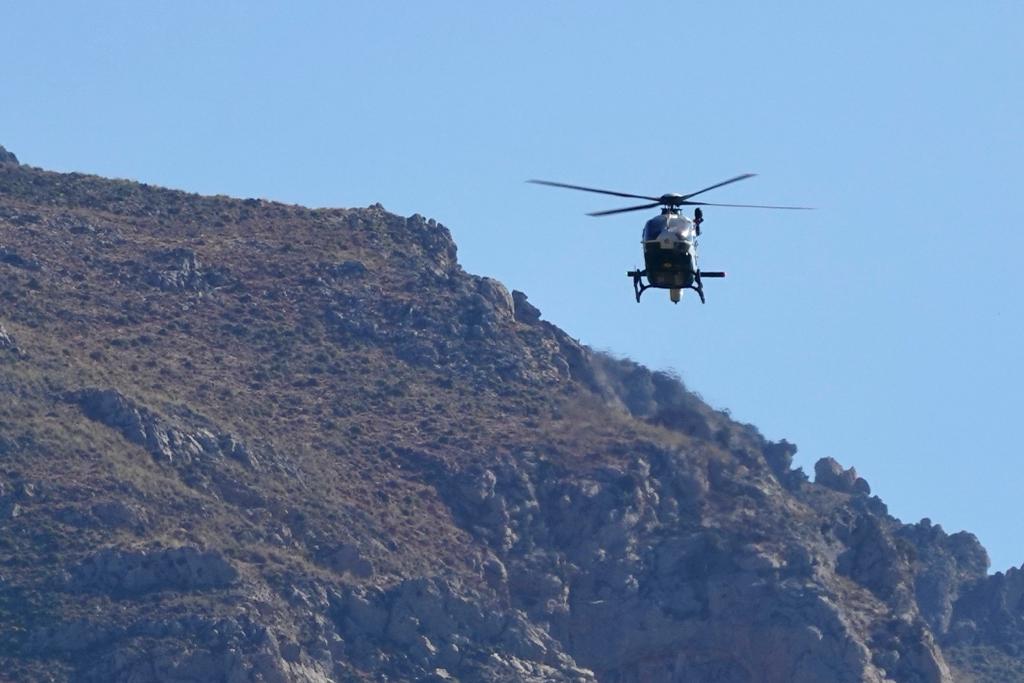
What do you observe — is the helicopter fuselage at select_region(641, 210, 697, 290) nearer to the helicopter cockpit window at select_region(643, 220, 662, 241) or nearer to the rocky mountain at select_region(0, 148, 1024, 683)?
the helicopter cockpit window at select_region(643, 220, 662, 241)

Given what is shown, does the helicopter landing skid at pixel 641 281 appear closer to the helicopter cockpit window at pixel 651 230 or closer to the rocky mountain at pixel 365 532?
the helicopter cockpit window at pixel 651 230

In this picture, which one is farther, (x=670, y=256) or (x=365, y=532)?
(x=365, y=532)

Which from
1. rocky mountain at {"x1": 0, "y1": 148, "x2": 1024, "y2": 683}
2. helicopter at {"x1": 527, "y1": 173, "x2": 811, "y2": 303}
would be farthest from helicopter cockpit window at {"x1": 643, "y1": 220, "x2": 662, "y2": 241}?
rocky mountain at {"x1": 0, "y1": 148, "x2": 1024, "y2": 683}

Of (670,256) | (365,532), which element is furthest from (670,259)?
(365,532)

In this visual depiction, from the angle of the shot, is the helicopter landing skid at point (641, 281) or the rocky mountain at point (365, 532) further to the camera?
the rocky mountain at point (365, 532)

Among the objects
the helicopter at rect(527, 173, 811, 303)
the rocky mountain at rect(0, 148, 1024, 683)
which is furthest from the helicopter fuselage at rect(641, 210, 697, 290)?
the rocky mountain at rect(0, 148, 1024, 683)

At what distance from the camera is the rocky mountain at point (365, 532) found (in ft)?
553

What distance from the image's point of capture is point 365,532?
593ft

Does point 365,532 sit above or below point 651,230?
below

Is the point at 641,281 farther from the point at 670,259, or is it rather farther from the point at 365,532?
the point at 365,532

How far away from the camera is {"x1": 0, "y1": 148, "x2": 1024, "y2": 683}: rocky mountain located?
168625 millimetres

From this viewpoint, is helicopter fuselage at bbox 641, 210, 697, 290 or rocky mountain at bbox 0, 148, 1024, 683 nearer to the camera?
helicopter fuselage at bbox 641, 210, 697, 290

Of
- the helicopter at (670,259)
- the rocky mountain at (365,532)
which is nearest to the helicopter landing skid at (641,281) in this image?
the helicopter at (670,259)

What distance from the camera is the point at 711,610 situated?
184 m
